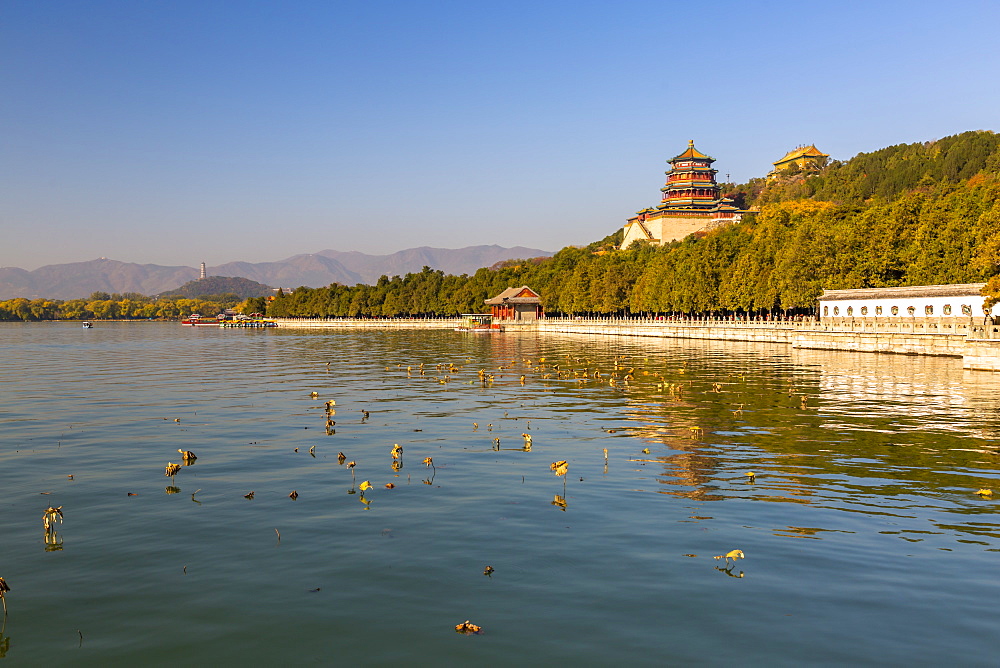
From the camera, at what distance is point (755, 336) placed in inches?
3492

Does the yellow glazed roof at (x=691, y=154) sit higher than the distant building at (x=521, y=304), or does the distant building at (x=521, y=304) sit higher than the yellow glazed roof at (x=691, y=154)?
the yellow glazed roof at (x=691, y=154)

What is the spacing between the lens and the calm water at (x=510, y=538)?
33.6 ft

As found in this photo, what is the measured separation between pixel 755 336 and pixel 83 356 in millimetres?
74835

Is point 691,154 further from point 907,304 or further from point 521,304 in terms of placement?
point 907,304

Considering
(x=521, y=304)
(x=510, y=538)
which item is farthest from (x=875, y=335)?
(x=521, y=304)

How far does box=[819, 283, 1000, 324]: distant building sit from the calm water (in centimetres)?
3894

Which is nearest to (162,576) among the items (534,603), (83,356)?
(534,603)

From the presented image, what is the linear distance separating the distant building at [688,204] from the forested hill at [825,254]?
12.1 m

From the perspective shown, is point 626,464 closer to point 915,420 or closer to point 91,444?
point 915,420

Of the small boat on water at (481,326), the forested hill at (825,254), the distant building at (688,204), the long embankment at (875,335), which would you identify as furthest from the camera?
the distant building at (688,204)

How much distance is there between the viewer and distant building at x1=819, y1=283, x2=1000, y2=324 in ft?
216

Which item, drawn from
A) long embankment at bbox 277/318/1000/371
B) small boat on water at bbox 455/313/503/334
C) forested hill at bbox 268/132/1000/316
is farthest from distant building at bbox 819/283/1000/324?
small boat on water at bbox 455/313/503/334

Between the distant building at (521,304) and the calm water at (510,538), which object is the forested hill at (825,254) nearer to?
the distant building at (521,304)

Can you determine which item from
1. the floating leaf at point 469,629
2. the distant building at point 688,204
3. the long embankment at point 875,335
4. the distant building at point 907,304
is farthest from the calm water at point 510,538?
the distant building at point 688,204
